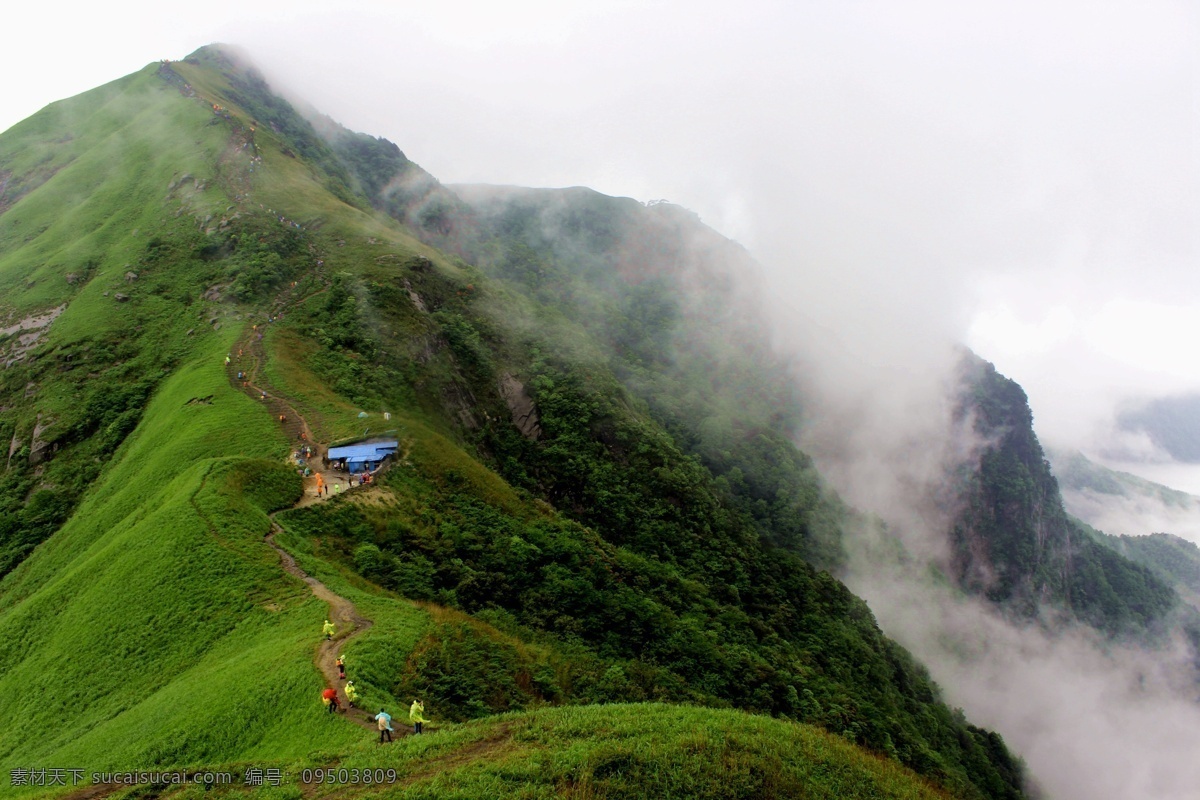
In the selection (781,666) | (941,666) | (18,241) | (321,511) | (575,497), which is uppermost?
(18,241)

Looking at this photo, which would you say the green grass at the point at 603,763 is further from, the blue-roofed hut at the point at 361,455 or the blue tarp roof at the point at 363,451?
the blue tarp roof at the point at 363,451

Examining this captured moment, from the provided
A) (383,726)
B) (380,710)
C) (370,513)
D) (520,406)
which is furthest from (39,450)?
(383,726)

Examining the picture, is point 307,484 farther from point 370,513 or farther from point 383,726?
point 383,726

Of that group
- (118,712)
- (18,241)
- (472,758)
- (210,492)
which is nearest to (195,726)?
(118,712)

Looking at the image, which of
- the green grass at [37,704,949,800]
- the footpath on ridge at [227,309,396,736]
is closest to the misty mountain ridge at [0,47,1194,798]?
the green grass at [37,704,949,800]

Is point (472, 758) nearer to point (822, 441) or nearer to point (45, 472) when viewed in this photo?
Result: point (45, 472)

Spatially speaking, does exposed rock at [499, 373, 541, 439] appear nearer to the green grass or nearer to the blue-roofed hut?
the blue-roofed hut

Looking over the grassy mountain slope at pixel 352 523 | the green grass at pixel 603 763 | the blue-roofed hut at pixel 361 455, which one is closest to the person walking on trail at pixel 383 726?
the green grass at pixel 603 763
